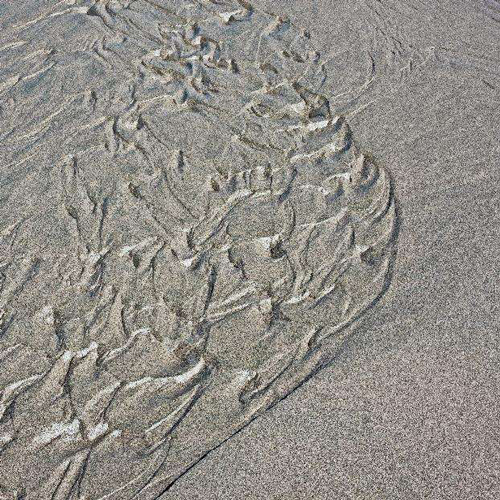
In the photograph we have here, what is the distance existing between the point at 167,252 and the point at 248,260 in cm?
35

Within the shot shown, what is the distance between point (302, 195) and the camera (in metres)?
2.92

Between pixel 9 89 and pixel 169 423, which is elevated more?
pixel 9 89

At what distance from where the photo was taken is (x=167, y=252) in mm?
2660

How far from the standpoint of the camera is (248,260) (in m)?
2.64

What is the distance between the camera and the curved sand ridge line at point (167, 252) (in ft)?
6.90

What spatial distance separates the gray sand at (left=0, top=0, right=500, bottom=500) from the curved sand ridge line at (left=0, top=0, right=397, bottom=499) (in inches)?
0.4

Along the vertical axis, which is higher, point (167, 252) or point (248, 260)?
point (167, 252)

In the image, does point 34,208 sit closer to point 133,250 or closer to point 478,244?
point 133,250

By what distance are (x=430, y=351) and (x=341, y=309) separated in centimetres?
38

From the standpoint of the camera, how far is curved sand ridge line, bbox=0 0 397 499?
6.90 feet

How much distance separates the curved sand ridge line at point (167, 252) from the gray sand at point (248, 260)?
1 cm

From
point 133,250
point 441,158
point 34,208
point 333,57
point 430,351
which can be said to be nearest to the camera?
point 430,351

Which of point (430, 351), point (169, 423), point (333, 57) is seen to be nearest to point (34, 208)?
point (169, 423)

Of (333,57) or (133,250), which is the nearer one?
(133,250)
